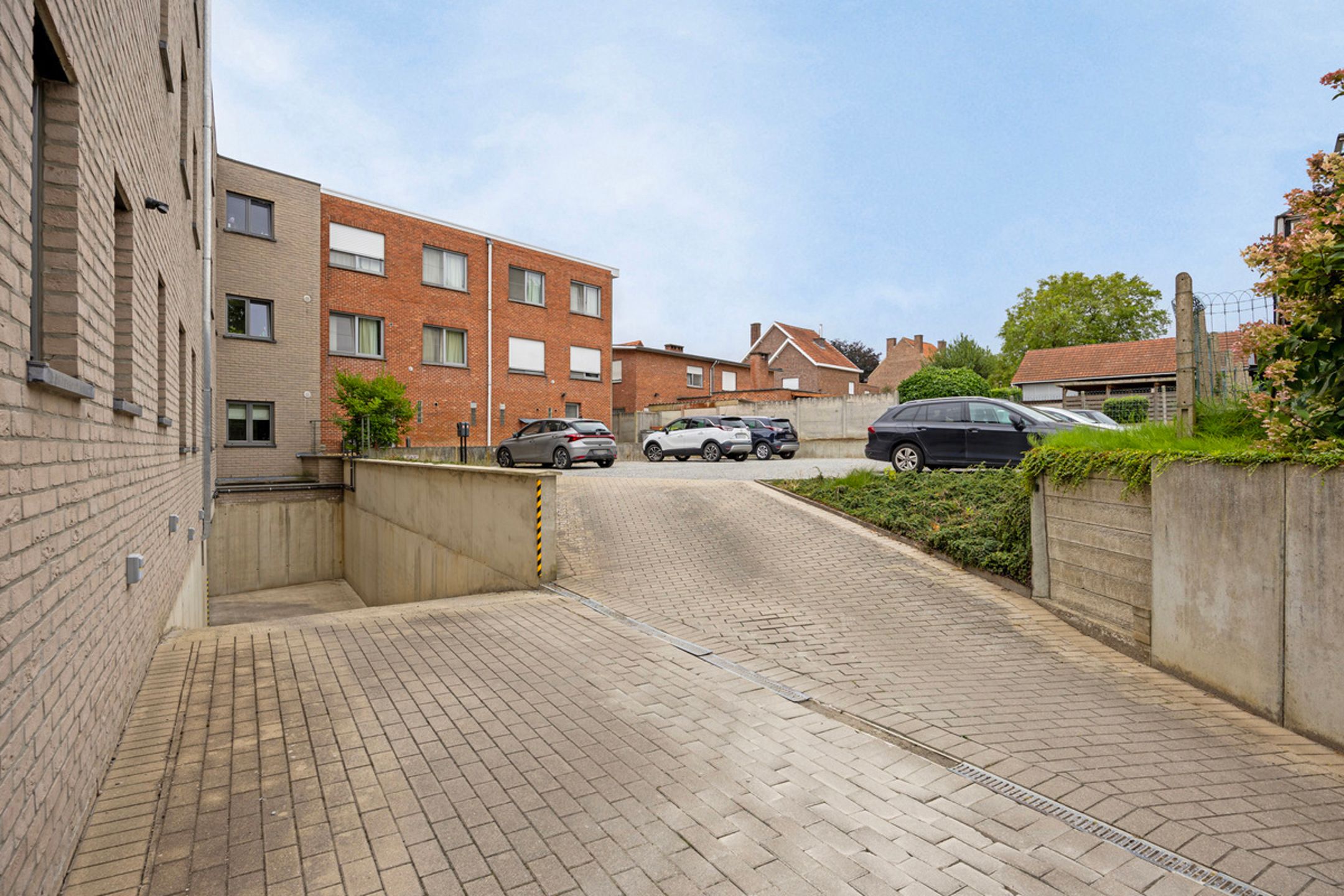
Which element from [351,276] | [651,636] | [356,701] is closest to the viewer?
[356,701]

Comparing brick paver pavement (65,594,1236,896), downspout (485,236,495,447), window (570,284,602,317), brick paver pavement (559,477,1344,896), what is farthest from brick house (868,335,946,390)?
brick paver pavement (65,594,1236,896)

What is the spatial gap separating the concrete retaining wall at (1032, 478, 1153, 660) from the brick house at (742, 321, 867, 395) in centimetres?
4140

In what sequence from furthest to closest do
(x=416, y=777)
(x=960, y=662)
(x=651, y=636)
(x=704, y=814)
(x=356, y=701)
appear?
(x=651, y=636), (x=960, y=662), (x=356, y=701), (x=416, y=777), (x=704, y=814)

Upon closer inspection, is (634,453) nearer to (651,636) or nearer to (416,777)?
(651,636)

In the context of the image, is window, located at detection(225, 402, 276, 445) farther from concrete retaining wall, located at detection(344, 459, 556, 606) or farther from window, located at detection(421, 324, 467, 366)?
window, located at detection(421, 324, 467, 366)

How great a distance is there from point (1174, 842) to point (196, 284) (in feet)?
46.2

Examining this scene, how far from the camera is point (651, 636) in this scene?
6.79 m

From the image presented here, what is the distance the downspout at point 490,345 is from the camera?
92.1 feet

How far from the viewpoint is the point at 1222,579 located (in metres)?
5.39

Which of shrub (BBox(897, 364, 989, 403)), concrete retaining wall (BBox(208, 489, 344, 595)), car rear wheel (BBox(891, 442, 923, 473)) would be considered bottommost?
concrete retaining wall (BBox(208, 489, 344, 595))

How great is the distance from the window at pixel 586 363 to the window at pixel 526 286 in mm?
2503

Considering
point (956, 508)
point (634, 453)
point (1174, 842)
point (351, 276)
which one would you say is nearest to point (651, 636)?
point (1174, 842)

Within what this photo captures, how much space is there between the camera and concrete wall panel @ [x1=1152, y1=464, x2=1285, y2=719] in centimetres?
499

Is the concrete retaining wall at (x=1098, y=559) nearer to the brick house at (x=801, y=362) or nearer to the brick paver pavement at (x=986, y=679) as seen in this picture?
the brick paver pavement at (x=986, y=679)
